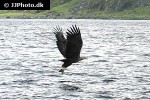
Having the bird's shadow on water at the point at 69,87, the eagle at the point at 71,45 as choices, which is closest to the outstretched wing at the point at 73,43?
the eagle at the point at 71,45

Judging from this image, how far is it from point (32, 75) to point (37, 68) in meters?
6.23

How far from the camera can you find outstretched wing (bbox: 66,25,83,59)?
2649cm

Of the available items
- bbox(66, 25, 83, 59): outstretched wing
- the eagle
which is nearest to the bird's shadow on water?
the eagle

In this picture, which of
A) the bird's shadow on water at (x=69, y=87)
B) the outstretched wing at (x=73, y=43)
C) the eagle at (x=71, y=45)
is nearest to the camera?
the outstretched wing at (x=73, y=43)

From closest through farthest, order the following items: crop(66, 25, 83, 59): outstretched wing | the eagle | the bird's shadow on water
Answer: crop(66, 25, 83, 59): outstretched wing → the eagle → the bird's shadow on water

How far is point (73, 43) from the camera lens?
1079 inches

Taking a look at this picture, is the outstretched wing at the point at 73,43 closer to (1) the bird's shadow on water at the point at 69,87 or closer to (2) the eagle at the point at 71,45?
(2) the eagle at the point at 71,45

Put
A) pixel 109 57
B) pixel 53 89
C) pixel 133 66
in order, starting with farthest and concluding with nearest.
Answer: pixel 109 57 → pixel 133 66 → pixel 53 89

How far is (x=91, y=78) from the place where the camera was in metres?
39.6

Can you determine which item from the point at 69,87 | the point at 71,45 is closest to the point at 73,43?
the point at 71,45

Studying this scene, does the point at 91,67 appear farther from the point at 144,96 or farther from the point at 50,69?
the point at 144,96

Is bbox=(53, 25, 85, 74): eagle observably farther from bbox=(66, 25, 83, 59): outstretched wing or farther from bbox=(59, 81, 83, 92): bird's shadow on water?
bbox=(59, 81, 83, 92): bird's shadow on water

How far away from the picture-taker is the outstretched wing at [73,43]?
86.9 ft

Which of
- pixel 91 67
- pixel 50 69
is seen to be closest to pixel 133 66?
pixel 91 67
